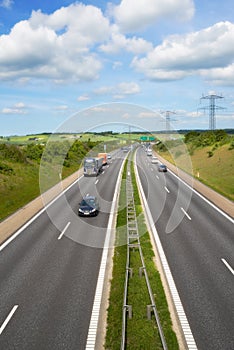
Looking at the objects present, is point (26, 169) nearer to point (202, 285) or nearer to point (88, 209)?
point (88, 209)

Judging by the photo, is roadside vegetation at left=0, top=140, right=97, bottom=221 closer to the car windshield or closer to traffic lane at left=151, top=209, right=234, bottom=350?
the car windshield

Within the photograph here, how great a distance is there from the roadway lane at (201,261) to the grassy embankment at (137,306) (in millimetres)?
962

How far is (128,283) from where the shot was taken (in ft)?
49.3

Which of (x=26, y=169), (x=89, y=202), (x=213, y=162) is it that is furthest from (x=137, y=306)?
(x=213, y=162)

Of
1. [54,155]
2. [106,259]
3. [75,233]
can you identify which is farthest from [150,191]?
[54,155]

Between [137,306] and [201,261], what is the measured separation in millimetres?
5980

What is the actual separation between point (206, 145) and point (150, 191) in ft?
191

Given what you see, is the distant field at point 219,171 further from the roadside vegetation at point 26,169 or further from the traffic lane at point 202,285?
the roadside vegetation at point 26,169

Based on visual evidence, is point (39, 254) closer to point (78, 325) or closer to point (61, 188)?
point (78, 325)

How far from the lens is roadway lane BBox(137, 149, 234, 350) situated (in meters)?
11.7

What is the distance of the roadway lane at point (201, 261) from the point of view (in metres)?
11.7

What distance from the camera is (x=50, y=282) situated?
15438mm

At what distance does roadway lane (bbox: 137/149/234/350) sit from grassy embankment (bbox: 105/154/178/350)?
37.9 inches

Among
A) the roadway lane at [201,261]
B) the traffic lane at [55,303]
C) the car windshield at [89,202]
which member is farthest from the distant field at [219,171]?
the traffic lane at [55,303]
